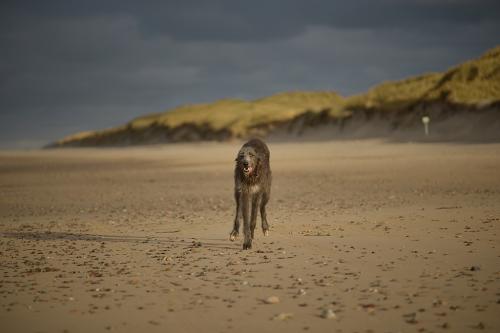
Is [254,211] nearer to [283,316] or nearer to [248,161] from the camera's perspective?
[248,161]

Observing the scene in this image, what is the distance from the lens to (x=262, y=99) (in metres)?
157

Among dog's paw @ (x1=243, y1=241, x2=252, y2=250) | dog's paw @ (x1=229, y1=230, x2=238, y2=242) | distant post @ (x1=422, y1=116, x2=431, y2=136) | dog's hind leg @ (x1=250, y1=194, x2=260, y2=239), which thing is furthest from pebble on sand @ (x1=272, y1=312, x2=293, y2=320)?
distant post @ (x1=422, y1=116, x2=431, y2=136)

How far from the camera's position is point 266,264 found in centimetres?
888

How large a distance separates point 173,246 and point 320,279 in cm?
357

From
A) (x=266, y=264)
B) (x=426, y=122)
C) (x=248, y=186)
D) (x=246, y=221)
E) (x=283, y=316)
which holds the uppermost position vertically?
(x=426, y=122)

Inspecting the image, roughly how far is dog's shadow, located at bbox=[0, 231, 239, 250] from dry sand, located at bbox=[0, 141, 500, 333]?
0.04 meters

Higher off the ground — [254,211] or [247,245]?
[254,211]

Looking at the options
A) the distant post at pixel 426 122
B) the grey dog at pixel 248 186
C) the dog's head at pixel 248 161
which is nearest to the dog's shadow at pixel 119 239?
the grey dog at pixel 248 186

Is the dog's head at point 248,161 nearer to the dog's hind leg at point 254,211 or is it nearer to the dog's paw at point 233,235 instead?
the dog's hind leg at point 254,211

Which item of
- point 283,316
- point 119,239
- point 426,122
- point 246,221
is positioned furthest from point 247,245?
point 426,122

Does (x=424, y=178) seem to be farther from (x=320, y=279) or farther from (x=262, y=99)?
(x=262, y=99)

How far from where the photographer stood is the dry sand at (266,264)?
6.31 metres

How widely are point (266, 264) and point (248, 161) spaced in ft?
7.08

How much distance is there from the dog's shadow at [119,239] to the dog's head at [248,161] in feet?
4.46
